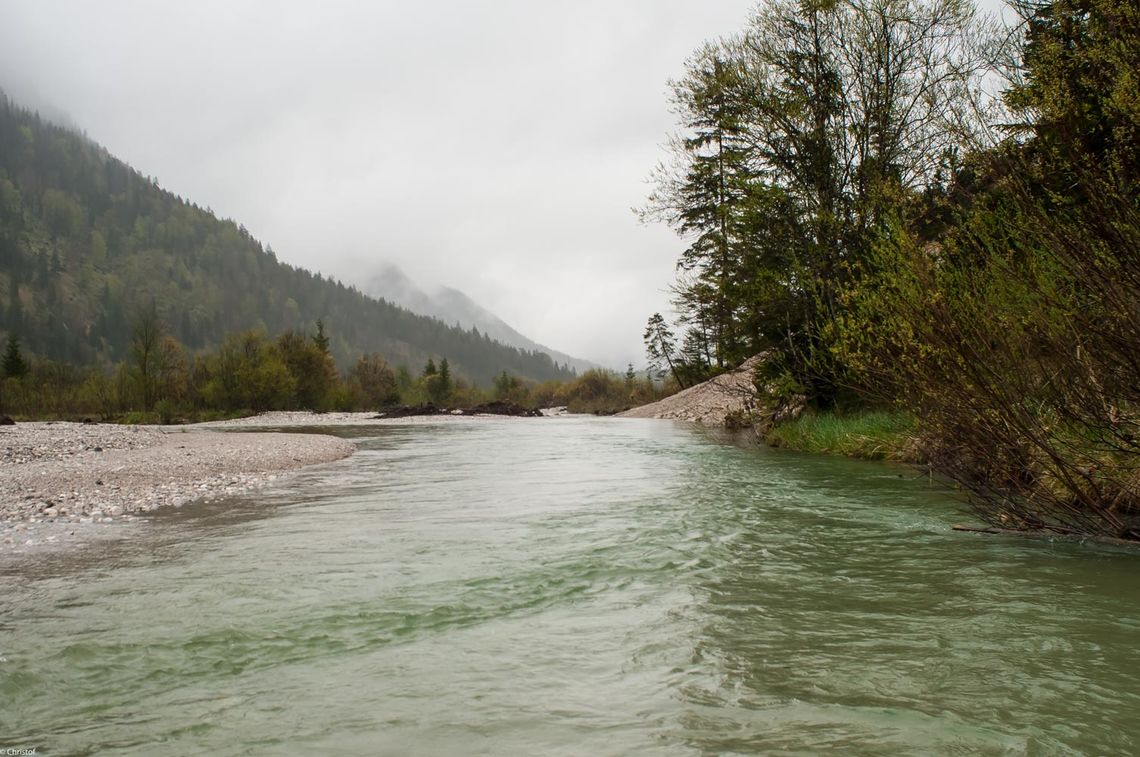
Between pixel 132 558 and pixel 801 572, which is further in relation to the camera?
pixel 132 558

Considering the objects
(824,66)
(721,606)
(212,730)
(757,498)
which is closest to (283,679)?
(212,730)

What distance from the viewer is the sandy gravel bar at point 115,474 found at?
33.3ft

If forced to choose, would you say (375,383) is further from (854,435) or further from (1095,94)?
(1095,94)

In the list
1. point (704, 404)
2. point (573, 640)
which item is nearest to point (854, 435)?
point (573, 640)

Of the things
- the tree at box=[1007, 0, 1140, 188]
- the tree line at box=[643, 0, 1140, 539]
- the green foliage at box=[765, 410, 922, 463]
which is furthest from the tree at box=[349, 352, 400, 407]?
the tree at box=[1007, 0, 1140, 188]

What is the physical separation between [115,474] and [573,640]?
1284 cm

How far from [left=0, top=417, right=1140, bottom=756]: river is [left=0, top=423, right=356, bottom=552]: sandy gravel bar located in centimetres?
220

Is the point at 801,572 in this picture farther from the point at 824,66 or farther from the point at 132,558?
the point at 824,66

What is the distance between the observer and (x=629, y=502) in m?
11.1

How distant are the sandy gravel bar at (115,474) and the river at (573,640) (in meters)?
2.20

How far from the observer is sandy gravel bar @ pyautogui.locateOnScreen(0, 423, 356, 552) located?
10.2m

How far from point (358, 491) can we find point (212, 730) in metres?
9.41

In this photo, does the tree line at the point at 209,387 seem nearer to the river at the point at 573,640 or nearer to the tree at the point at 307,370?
the tree at the point at 307,370

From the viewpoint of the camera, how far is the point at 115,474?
1402 cm
